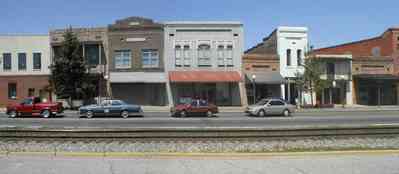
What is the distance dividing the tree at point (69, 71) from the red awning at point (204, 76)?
879 centimetres

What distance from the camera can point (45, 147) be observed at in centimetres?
1404

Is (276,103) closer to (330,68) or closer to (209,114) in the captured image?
(209,114)

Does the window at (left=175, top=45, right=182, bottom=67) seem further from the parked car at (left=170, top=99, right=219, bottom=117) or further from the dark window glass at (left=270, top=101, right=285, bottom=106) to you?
the dark window glass at (left=270, top=101, right=285, bottom=106)

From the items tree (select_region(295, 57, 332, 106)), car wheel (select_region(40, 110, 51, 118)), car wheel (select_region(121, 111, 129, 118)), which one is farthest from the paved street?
tree (select_region(295, 57, 332, 106))

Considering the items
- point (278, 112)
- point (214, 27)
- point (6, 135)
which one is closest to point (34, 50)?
point (214, 27)

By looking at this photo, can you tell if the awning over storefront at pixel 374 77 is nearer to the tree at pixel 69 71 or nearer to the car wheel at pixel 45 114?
the tree at pixel 69 71

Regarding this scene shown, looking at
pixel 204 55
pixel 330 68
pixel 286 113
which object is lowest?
pixel 286 113

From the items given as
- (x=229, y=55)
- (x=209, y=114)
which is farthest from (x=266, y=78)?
(x=209, y=114)

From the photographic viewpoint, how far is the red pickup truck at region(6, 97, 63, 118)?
3188 centimetres

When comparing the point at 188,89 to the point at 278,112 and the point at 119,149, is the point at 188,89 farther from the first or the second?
the point at 119,149

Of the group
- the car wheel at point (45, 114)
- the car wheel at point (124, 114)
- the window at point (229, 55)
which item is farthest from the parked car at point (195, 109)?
the window at point (229, 55)

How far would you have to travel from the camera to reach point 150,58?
149ft

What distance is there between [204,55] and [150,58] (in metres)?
5.56

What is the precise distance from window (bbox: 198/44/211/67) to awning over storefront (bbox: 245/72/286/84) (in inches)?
171
